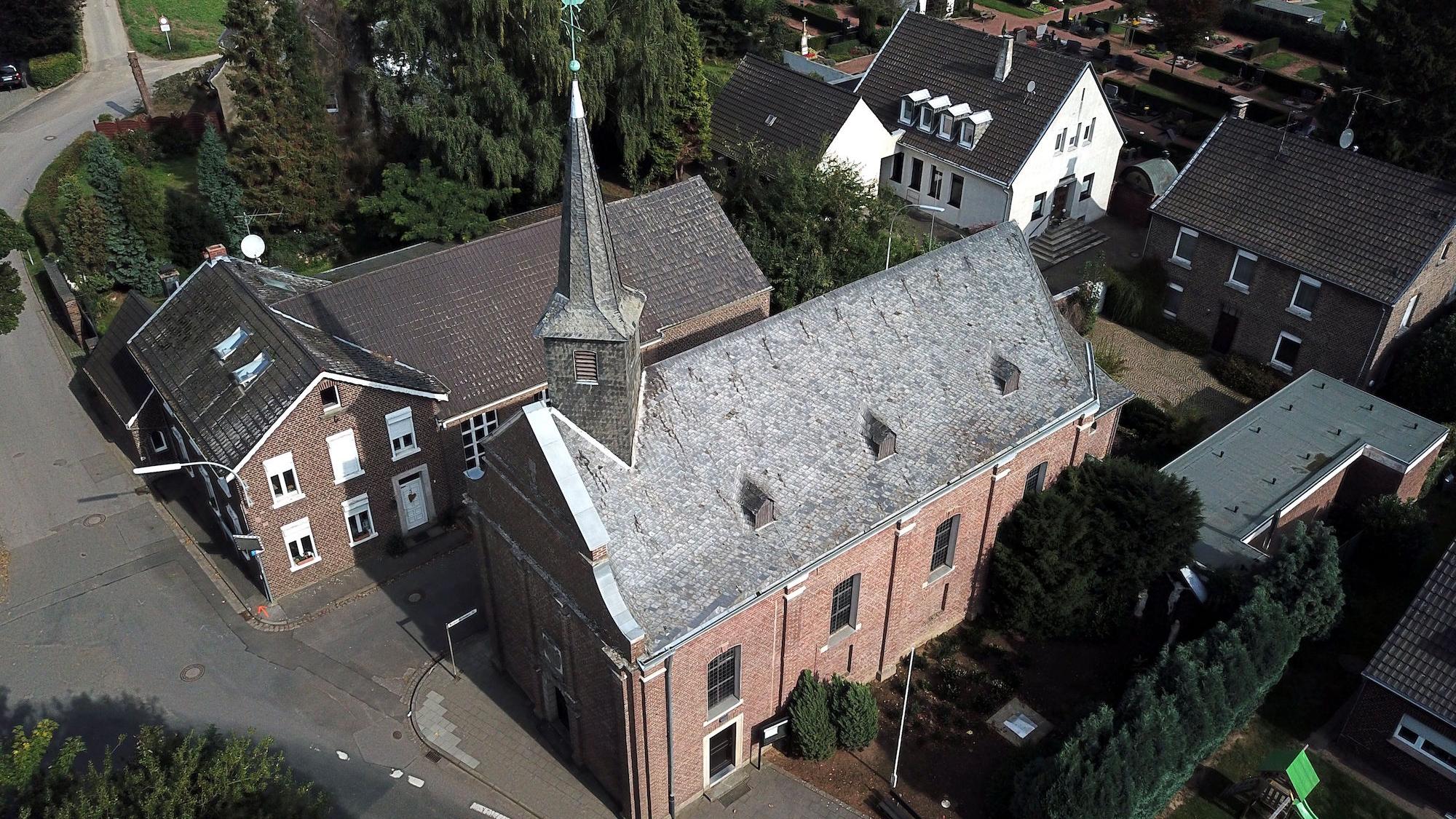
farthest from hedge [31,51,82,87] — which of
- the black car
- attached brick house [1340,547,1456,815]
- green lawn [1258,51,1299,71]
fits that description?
green lawn [1258,51,1299,71]

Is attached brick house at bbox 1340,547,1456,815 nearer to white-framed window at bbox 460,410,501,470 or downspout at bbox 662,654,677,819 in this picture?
downspout at bbox 662,654,677,819

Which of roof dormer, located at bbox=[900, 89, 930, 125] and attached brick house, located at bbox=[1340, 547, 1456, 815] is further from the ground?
roof dormer, located at bbox=[900, 89, 930, 125]

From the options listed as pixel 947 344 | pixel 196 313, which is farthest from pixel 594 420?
pixel 196 313

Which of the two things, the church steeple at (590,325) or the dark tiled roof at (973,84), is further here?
the dark tiled roof at (973,84)

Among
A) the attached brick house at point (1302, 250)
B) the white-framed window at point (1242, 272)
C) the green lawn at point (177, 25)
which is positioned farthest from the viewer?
the green lawn at point (177, 25)

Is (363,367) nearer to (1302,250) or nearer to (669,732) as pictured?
(669,732)

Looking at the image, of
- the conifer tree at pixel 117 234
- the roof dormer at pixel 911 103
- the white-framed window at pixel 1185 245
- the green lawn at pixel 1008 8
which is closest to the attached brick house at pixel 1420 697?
the white-framed window at pixel 1185 245

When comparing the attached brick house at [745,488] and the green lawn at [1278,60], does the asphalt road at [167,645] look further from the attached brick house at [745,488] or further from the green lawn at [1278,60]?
the green lawn at [1278,60]
